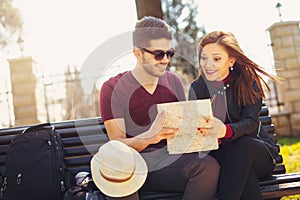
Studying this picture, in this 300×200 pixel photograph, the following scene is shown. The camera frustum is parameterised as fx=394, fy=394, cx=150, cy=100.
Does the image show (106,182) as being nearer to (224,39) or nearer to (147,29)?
(147,29)

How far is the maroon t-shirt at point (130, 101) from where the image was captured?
6.78ft

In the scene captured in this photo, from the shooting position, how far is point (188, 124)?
1946mm

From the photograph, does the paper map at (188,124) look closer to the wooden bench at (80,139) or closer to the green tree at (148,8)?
the wooden bench at (80,139)

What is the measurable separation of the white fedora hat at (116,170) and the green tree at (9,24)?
9269mm

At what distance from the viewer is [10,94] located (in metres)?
6.64

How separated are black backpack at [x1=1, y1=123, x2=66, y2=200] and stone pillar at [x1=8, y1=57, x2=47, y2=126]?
13.3 feet

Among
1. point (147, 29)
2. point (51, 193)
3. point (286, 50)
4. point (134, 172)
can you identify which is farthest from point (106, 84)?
point (286, 50)

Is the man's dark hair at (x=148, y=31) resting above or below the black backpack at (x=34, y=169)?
above

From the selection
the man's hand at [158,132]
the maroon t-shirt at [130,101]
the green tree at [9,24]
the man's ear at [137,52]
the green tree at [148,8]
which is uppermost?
the green tree at [9,24]

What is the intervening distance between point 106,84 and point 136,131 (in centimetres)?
30

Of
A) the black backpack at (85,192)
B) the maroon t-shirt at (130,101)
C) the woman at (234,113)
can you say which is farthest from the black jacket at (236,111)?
the black backpack at (85,192)

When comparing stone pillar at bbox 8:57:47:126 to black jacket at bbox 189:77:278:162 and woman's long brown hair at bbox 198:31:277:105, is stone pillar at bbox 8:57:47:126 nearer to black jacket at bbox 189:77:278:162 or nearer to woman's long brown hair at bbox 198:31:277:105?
black jacket at bbox 189:77:278:162

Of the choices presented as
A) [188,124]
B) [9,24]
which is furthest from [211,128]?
[9,24]

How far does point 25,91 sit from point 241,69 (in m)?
4.85
